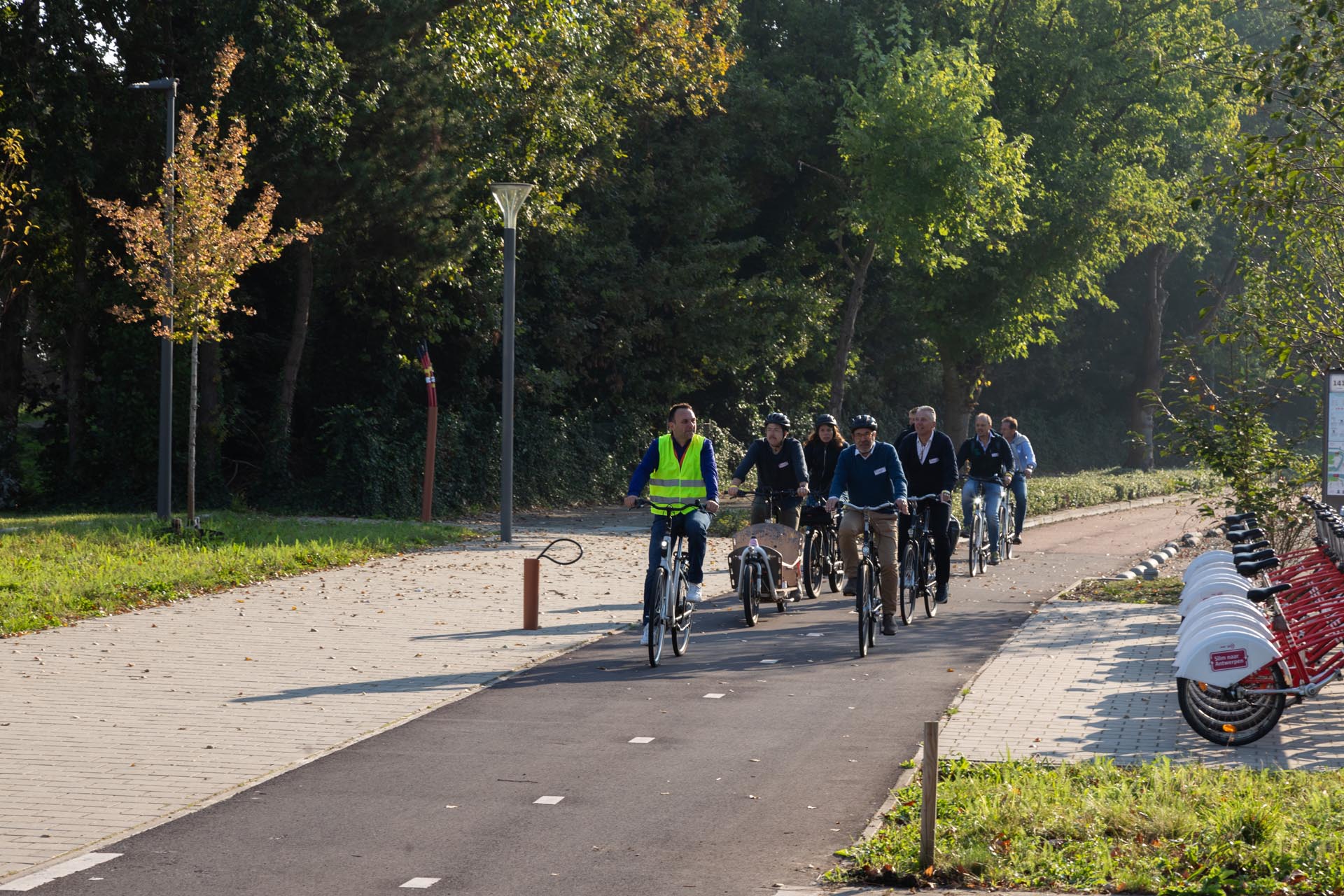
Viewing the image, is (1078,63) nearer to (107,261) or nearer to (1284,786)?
(107,261)

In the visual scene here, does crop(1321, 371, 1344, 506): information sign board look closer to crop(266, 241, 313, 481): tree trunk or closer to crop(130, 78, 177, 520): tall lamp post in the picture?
crop(130, 78, 177, 520): tall lamp post

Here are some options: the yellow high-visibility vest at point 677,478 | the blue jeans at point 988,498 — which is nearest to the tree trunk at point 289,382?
the blue jeans at point 988,498

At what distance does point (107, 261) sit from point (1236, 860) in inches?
899

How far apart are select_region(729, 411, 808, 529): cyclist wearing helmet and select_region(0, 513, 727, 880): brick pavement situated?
1632mm

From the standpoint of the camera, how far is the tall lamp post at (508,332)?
20.5 m

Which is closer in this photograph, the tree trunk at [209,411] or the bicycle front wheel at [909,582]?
the bicycle front wheel at [909,582]

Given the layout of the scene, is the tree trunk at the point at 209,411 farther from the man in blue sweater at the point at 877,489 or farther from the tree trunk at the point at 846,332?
the man in blue sweater at the point at 877,489

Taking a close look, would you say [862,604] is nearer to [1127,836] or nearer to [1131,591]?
[1127,836]

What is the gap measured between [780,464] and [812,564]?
1.23 metres

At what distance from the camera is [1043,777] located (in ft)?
22.6

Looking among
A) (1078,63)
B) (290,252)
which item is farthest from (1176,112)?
(290,252)

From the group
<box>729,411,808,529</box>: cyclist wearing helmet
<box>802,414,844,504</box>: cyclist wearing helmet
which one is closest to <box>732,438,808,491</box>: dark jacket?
<box>729,411,808,529</box>: cyclist wearing helmet

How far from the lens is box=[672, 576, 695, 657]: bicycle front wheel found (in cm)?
1108

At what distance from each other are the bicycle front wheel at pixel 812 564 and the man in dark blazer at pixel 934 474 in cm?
149
